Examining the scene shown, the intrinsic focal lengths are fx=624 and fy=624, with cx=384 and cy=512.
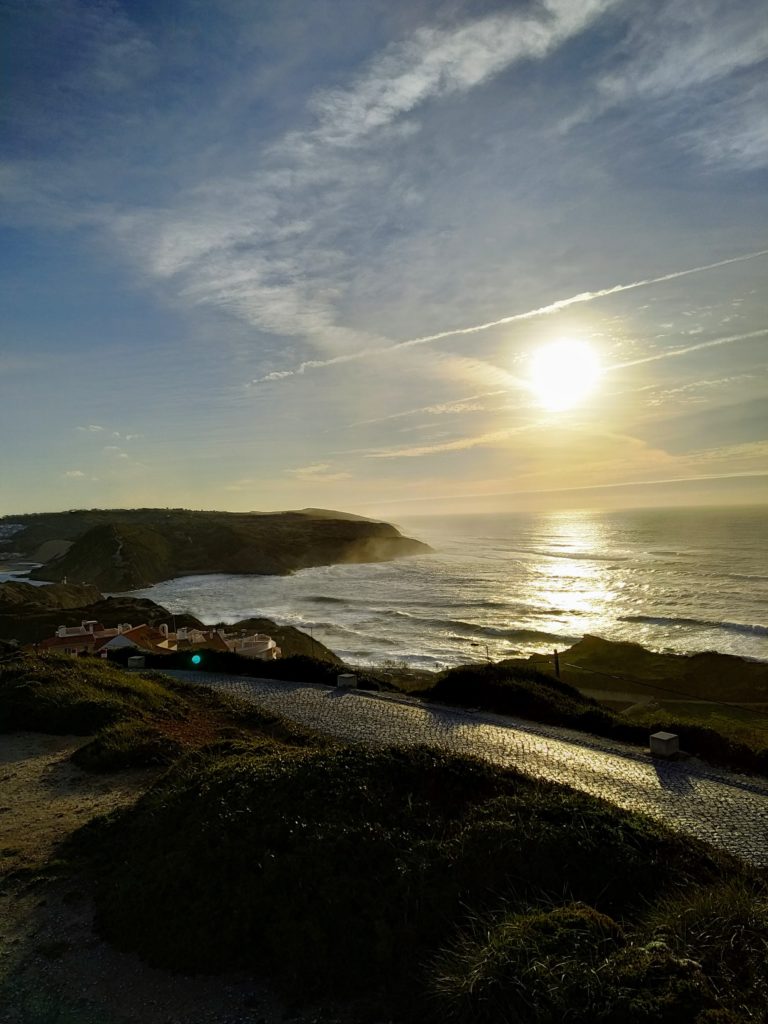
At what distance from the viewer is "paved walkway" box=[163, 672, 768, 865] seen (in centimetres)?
948

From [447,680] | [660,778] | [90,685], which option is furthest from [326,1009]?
[90,685]

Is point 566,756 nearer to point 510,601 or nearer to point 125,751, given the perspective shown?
point 125,751

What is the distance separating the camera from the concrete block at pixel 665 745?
12484 millimetres

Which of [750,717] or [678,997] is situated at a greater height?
[678,997]

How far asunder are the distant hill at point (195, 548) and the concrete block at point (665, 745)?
83420 mm

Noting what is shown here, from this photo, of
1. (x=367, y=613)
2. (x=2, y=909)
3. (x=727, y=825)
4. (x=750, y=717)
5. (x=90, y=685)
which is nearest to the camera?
(x=2, y=909)

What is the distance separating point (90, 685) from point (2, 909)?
1046cm

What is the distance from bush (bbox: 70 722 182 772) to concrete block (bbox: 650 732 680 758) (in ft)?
31.4

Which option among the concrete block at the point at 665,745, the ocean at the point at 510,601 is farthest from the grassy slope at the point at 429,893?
the ocean at the point at 510,601

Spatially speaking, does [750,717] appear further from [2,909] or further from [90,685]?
[2,909]

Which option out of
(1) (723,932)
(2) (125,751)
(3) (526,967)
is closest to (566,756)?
(1) (723,932)

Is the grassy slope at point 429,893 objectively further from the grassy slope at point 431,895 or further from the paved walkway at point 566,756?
the paved walkway at point 566,756

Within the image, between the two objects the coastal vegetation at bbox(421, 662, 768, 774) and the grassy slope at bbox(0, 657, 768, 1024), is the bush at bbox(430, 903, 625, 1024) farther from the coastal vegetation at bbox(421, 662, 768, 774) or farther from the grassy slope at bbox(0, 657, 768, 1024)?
the coastal vegetation at bbox(421, 662, 768, 774)

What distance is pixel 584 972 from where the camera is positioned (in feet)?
16.3
